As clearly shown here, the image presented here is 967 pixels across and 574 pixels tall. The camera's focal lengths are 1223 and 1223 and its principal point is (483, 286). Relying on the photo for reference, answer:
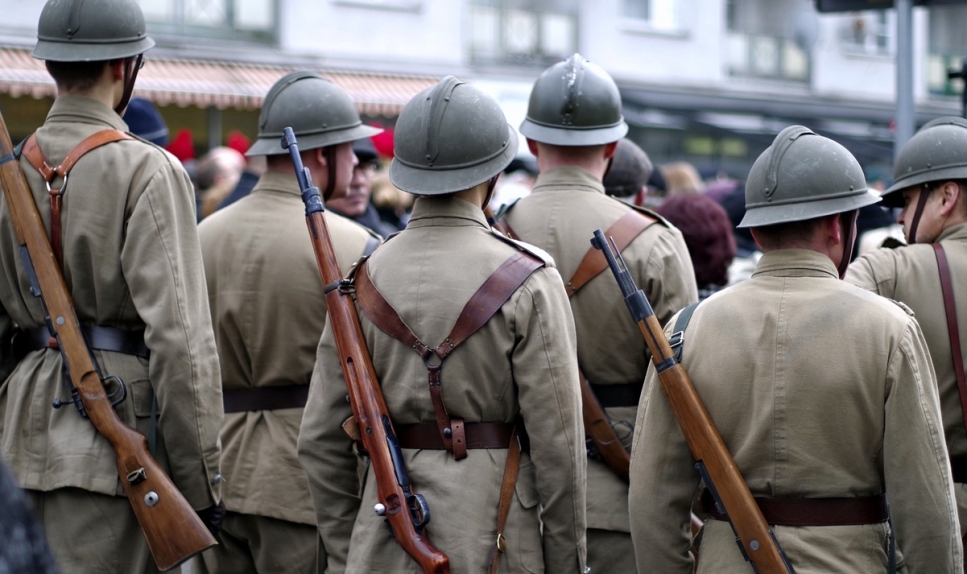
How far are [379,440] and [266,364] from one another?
3.84 feet

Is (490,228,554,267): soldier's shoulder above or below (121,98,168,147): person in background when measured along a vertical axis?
below

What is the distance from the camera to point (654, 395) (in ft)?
10.8

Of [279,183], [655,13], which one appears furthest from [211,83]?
[279,183]

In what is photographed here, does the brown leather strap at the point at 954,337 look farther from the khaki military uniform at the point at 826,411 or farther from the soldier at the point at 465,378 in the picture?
the soldier at the point at 465,378

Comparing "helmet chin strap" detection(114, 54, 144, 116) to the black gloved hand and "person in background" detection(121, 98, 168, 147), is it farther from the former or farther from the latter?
"person in background" detection(121, 98, 168, 147)

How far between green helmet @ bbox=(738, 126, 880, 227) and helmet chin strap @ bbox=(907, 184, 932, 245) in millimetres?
1143

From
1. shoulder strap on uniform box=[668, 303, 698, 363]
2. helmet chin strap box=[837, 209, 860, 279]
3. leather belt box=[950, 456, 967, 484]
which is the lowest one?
leather belt box=[950, 456, 967, 484]

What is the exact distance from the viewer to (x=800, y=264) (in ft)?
Answer: 10.6

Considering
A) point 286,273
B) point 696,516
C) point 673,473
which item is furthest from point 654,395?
point 286,273

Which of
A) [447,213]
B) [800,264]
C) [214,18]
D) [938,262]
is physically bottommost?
[938,262]

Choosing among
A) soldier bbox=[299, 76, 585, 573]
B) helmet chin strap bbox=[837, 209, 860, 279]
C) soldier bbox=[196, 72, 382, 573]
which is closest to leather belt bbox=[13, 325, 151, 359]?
soldier bbox=[299, 76, 585, 573]

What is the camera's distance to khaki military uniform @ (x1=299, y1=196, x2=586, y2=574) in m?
3.33

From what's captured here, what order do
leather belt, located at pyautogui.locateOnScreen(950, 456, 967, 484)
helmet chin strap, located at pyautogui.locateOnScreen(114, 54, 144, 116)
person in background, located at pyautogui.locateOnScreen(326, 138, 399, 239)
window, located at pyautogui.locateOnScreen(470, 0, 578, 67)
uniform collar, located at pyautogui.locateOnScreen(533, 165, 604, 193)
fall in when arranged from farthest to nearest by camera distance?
window, located at pyautogui.locateOnScreen(470, 0, 578, 67) → person in background, located at pyautogui.locateOnScreen(326, 138, 399, 239) → uniform collar, located at pyautogui.locateOnScreen(533, 165, 604, 193) → leather belt, located at pyautogui.locateOnScreen(950, 456, 967, 484) → helmet chin strap, located at pyautogui.locateOnScreen(114, 54, 144, 116)

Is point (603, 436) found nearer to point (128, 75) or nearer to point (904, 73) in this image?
point (128, 75)
